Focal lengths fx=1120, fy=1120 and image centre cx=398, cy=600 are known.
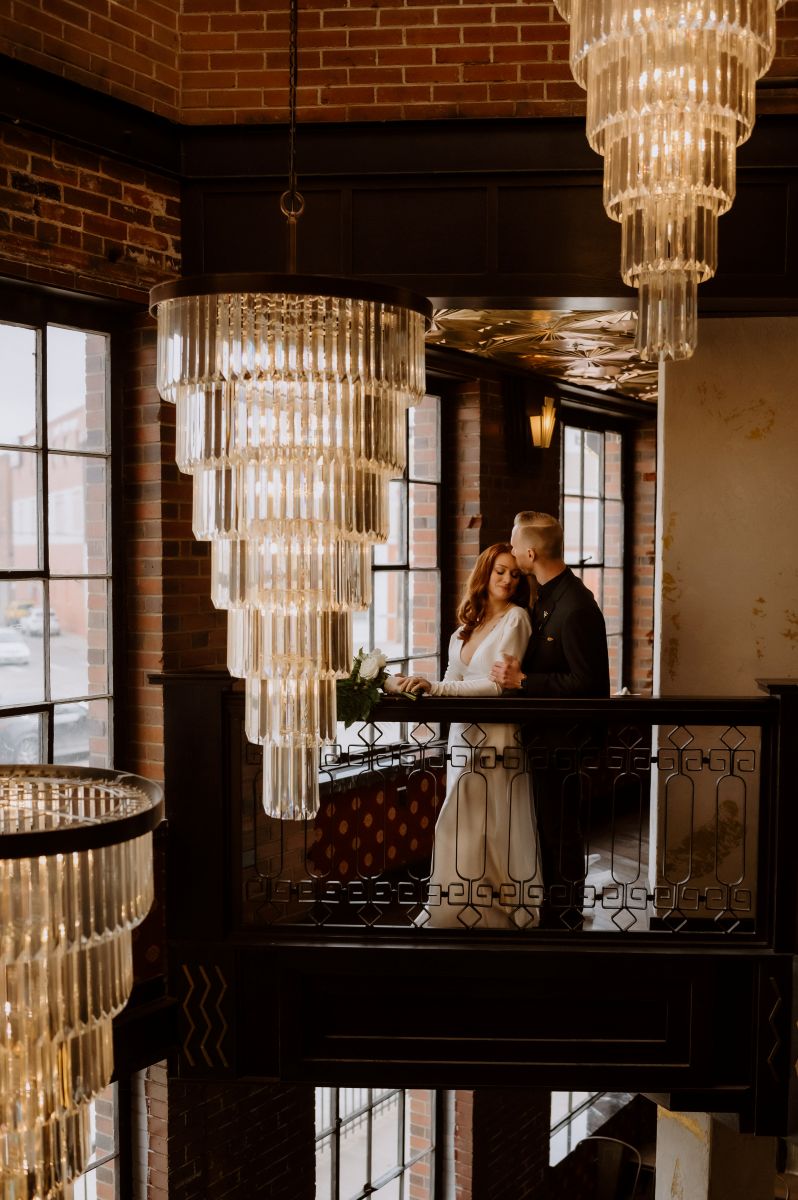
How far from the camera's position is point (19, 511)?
416 centimetres

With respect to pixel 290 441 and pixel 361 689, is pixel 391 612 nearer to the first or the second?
pixel 361 689

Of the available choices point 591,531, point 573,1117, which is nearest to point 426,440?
point 591,531

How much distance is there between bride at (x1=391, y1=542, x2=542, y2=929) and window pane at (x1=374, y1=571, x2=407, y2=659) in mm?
1968

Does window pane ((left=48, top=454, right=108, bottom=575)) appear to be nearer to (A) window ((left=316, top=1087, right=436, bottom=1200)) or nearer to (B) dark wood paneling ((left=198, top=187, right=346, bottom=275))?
(B) dark wood paneling ((left=198, top=187, right=346, bottom=275))

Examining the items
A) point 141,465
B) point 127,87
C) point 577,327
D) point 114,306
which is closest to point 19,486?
point 141,465

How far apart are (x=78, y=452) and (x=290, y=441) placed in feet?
8.52

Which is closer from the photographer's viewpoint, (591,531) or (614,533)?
(591,531)

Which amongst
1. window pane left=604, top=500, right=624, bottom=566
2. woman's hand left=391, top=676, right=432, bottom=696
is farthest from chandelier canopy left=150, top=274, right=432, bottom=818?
window pane left=604, top=500, right=624, bottom=566

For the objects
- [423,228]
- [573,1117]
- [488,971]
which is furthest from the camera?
[573,1117]

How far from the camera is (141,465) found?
4.52m

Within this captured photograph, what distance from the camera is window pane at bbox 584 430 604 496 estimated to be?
891 cm

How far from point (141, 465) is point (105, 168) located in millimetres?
1127

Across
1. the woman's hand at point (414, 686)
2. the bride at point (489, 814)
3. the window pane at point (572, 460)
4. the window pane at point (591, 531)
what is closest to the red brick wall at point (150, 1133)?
the bride at point (489, 814)

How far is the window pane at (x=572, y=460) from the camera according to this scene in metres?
8.55
